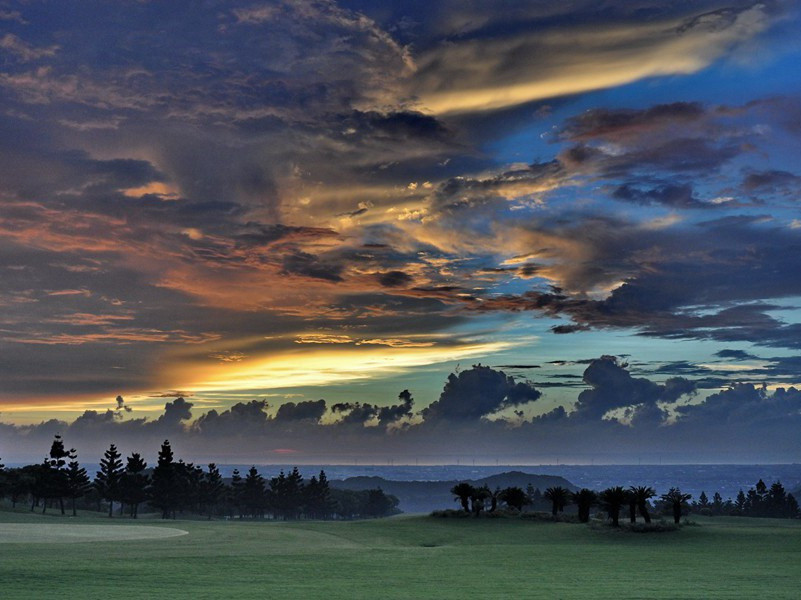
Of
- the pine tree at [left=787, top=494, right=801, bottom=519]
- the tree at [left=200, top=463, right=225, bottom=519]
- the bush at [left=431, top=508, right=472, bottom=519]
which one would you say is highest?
the bush at [left=431, top=508, right=472, bottom=519]

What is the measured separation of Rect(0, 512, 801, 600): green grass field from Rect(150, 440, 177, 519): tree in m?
81.0

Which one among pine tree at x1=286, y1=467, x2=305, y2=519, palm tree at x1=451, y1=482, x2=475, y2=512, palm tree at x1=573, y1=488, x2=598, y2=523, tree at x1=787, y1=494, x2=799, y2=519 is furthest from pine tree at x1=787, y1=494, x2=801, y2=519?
palm tree at x1=451, y1=482, x2=475, y2=512

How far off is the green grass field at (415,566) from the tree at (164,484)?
3191 inches

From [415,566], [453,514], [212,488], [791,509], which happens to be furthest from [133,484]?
[791,509]

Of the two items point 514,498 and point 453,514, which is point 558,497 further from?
point 453,514

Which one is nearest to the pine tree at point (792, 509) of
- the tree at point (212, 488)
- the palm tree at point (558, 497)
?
the palm tree at point (558, 497)

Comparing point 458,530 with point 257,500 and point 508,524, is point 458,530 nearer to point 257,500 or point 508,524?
point 508,524

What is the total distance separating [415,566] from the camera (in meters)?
43.6

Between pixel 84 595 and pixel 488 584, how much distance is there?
58.0 ft

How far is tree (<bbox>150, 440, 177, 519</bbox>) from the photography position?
5960 inches

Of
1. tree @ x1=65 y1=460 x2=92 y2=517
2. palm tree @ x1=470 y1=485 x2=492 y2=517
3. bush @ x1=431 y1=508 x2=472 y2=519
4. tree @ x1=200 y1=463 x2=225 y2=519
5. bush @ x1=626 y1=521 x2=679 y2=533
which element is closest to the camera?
bush @ x1=626 y1=521 x2=679 y2=533

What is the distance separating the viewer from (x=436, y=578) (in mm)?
37938

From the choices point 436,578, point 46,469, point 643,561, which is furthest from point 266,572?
point 46,469

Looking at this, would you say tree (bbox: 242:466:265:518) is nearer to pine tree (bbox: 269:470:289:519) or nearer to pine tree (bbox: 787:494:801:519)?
pine tree (bbox: 269:470:289:519)
